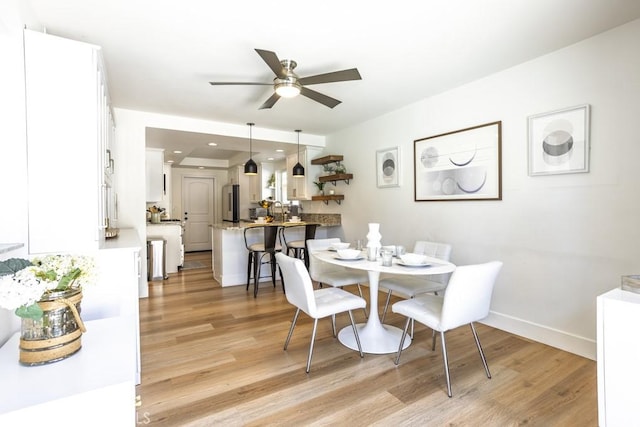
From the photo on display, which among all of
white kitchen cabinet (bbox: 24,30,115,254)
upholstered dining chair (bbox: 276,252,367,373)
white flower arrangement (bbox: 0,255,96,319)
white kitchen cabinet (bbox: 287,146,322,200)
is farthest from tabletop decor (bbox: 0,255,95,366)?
white kitchen cabinet (bbox: 287,146,322,200)

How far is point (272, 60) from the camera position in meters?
2.21

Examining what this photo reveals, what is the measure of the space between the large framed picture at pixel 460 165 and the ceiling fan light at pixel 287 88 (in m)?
1.77

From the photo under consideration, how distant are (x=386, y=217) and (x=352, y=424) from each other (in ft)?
9.56

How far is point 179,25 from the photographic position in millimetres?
2170

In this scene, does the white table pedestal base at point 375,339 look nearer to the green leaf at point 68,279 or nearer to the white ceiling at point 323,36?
the green leaf at point 68,279

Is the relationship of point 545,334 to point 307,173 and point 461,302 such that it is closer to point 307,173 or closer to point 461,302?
point 461,302

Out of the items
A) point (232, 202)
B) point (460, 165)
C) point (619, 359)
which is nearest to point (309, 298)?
point (619, 359)

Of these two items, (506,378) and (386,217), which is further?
(386,217)

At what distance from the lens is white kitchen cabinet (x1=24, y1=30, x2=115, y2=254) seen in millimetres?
1820

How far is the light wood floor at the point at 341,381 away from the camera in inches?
69.0

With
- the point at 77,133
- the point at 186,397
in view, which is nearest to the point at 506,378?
the point at 186,397

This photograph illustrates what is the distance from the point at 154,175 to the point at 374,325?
4794 mm

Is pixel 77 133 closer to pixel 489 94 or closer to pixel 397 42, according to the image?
pixel 397 42

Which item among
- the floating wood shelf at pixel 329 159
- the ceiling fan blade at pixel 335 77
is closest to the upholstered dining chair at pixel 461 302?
the ceiling fan blade at pixel 335 77
